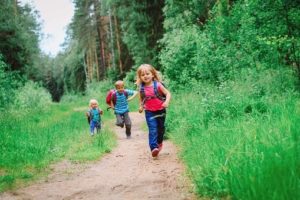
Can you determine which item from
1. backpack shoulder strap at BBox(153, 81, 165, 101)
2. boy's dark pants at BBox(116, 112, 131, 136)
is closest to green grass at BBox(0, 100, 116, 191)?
boy's dark pants at BBox(116, 112, 131, 136)

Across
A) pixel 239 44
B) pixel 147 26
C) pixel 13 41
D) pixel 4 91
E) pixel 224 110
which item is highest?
pixel 147 26

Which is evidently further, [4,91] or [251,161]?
[4,91]

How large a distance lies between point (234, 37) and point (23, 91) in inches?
744

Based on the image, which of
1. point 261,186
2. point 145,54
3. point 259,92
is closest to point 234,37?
point 259,92

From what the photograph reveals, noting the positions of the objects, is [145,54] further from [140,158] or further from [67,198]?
[67,198]

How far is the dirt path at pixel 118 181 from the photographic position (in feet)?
18.2

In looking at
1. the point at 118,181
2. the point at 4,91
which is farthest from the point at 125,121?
the point at 4,91

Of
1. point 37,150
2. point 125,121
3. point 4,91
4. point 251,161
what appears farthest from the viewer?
point 4,91

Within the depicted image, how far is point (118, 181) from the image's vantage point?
253 inches

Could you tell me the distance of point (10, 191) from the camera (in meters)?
6.28

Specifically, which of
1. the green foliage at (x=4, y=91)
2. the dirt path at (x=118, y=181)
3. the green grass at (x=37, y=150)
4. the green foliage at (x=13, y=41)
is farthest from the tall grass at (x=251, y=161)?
the green foliage at (x=13, y=41)

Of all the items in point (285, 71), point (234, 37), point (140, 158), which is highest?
point (234, 37)

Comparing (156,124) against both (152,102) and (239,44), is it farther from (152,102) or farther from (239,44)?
(239,44)

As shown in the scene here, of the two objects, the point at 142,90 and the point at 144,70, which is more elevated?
the point at 144,70
